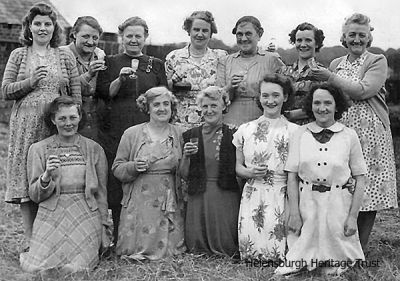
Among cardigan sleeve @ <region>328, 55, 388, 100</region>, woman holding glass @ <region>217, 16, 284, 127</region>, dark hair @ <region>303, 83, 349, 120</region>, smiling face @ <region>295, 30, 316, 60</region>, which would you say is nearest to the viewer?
dark hair @ <region>303, 83, 349, 120</region>

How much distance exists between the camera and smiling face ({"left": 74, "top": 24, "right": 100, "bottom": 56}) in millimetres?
5207

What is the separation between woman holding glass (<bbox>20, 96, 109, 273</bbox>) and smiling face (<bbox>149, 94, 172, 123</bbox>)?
1.87ft

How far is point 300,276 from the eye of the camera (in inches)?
174

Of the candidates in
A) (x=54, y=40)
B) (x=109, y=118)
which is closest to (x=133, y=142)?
(x=109, y=118)

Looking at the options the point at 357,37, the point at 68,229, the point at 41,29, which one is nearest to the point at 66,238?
the point at 68,229

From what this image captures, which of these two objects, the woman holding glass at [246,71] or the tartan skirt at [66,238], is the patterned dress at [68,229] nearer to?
the tartan skirt at [66,238]

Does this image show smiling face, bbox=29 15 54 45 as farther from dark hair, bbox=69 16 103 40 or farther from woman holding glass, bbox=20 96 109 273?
woman holding glass, bbox=20 96 109 273

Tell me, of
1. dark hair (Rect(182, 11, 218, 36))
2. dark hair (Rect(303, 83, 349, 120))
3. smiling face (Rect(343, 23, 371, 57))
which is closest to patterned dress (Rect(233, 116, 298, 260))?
dark hair (Rect(303, 83, 349, 120))

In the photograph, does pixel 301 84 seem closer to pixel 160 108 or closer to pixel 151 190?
pixel 160 108

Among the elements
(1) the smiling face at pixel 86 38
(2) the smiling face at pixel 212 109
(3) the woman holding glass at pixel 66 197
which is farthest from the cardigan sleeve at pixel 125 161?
(1) the smiling face at pixel 86 38

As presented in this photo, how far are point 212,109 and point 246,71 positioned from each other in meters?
0.52

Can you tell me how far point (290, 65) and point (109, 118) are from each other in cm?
160

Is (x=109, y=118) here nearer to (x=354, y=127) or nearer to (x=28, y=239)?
(x=28, y=239)

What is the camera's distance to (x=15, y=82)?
4.88 m
